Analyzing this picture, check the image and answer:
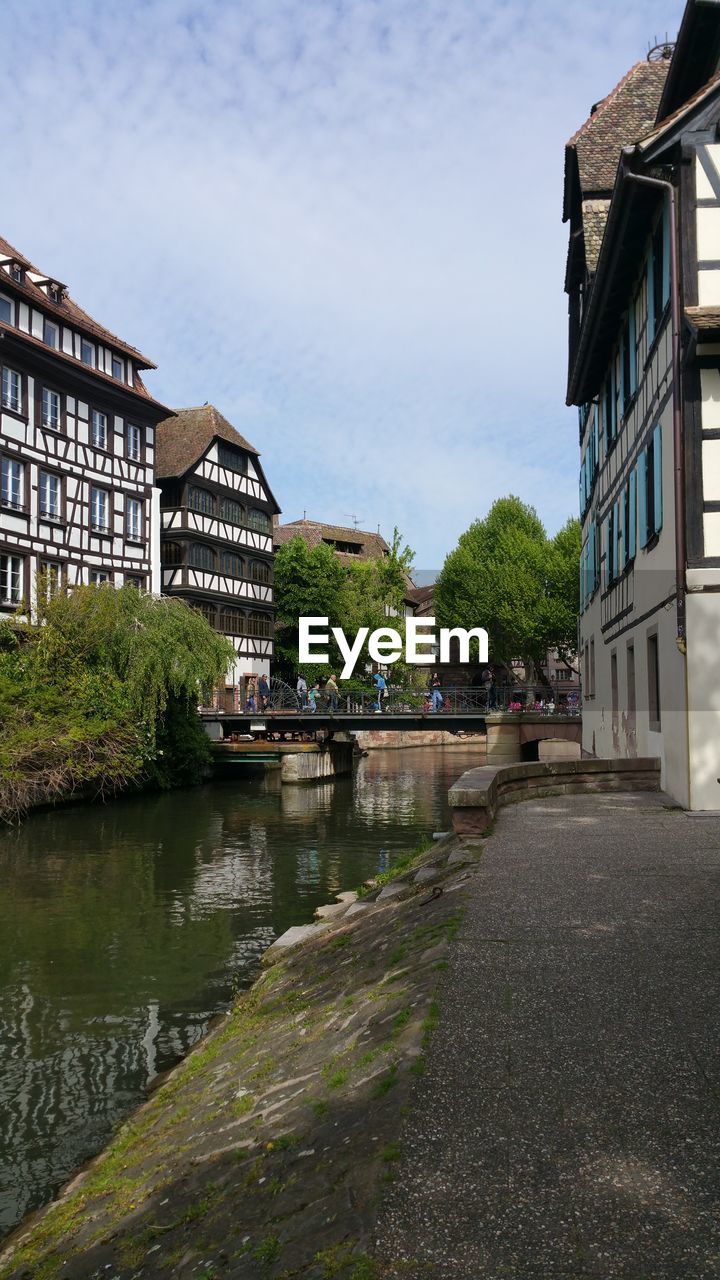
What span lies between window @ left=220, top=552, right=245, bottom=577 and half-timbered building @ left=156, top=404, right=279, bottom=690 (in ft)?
0.15

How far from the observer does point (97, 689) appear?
2955cm

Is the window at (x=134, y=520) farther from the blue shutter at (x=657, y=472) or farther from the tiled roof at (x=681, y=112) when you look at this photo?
the tiled roof at (x=681, y=112)

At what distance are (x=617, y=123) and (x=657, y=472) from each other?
11852 mm

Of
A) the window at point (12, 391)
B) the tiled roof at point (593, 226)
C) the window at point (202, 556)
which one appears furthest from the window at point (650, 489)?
the window at point (202, 556)

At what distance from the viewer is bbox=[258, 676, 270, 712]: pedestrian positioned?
44.5m

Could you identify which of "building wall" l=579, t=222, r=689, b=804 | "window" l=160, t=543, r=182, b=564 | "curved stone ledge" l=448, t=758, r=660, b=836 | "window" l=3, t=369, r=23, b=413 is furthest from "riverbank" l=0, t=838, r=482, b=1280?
"window" l=160, t=543, r=182, b=564

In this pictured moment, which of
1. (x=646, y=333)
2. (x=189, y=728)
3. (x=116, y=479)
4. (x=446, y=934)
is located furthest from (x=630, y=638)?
(x=116, y=479)

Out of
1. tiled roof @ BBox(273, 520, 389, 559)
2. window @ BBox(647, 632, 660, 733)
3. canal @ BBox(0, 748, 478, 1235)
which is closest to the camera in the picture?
canal @ BBox(0, 748, 478, 1235)

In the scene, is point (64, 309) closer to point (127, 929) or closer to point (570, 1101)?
point (127, 929)

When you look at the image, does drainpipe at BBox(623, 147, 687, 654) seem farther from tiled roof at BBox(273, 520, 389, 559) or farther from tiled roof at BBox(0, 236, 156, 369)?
tiled roof at BBox(273, 520, 389, 559)

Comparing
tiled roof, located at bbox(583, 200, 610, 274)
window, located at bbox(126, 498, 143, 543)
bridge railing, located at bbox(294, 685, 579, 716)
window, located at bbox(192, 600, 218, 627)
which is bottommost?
bridge railing, located at bbox(294, 685, 579, 716)

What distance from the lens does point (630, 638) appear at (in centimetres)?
1802

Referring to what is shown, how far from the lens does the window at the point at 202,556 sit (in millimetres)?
45875

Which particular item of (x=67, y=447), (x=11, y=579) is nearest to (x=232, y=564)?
(x=67, y=447)
